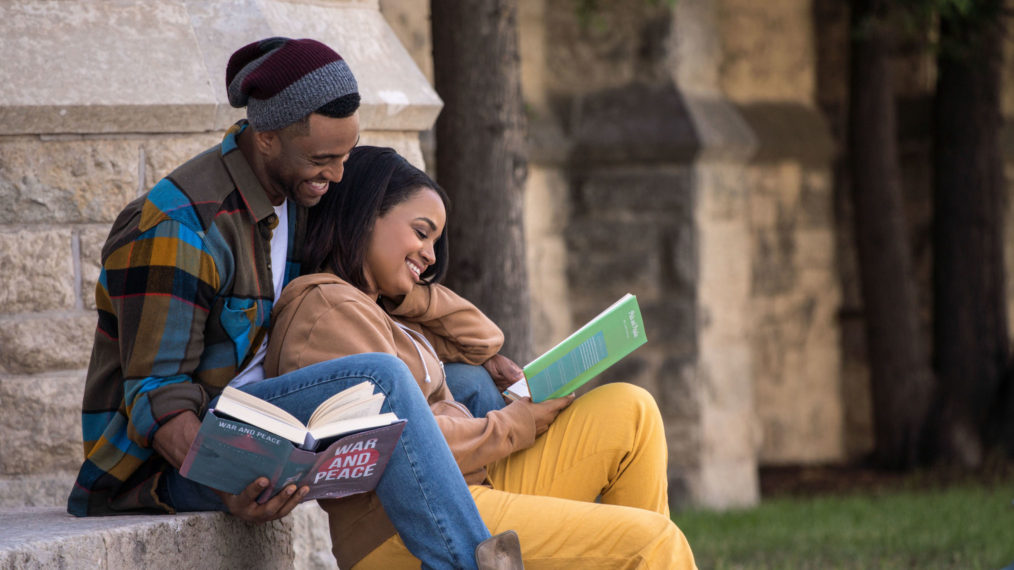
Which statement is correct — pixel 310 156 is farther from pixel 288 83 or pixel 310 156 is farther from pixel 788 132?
pixel 788 132

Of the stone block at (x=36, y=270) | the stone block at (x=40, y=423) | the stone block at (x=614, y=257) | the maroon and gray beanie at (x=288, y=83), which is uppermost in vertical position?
the maroon and gray beanie at (x=288, y=83)

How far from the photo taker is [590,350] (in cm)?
265

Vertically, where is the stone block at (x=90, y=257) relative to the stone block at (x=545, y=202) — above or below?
above

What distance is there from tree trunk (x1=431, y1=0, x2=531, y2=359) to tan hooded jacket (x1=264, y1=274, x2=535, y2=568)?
127 centimetres

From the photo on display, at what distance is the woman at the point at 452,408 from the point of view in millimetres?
2516

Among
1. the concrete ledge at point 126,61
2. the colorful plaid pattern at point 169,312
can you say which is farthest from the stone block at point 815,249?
the colorful plaid pattern at point 169,312

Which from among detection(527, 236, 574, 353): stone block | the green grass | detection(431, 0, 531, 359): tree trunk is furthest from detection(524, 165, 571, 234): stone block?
detection(431, 0, 531, 359): tree trunk

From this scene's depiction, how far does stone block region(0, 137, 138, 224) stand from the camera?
10.4 feet

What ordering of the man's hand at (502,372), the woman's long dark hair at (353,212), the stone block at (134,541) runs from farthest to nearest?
the man's hand at (502,372)
the woman's long dark hair at (353,212)
the stone block at (134,541)

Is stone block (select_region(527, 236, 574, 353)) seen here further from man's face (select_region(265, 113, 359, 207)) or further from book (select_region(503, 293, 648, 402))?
man's face (select_region(265, 113, 359, 207))

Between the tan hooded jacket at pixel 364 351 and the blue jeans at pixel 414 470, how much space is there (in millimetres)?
106

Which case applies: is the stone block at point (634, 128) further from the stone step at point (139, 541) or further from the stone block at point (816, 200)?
the stone step at point (139, 541)

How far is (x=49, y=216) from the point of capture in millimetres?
3229

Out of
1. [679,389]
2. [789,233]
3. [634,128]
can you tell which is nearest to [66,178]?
[634,128]
